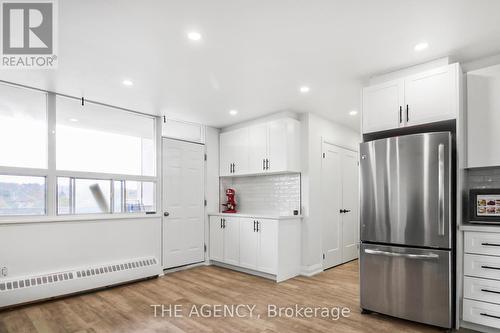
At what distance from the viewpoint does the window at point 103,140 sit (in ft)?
12.9

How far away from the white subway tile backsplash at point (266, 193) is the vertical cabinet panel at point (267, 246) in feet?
1.76

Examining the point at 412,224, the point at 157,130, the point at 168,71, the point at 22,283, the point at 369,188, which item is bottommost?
the point at 22,283

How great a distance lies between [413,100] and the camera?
2.91m

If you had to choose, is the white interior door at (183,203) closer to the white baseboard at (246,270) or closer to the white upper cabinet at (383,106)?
the white baseboard at (246,270)

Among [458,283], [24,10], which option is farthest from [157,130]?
[458,283]

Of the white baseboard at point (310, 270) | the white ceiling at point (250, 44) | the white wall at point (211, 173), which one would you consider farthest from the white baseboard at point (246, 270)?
the white ceiling at point (250, 44)

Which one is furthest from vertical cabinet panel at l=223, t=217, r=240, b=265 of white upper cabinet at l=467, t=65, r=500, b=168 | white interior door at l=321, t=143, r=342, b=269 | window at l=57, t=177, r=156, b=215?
white upper cabinet at l=467, t=65, r=500, b=168

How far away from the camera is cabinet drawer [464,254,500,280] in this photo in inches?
99.9

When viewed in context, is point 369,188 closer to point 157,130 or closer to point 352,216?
point 352,216

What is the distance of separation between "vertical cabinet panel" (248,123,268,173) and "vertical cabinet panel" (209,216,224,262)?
1.12 meters

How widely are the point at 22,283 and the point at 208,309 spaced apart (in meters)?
2.13

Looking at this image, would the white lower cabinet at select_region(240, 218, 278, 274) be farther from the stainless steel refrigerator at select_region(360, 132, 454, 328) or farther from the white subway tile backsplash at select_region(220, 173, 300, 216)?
the stainless steel refrigerator at select_region(360, 132, 454, 328)

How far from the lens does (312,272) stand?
4.52 m

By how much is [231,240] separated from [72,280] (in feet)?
7.56
